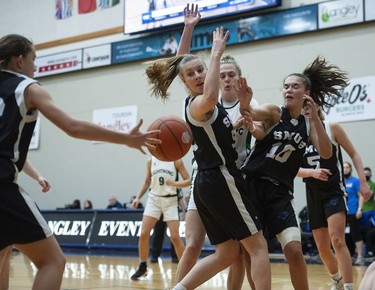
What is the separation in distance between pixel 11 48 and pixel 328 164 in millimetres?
3171

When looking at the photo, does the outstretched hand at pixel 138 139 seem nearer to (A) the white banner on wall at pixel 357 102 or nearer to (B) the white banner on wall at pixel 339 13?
(A) the white banner on wall at pixel 357 102

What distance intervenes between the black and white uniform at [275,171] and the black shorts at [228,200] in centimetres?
31

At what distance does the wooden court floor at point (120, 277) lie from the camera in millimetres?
6605

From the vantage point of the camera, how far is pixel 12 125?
10.5 feet

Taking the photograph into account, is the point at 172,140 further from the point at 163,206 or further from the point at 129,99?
the point at 129,99

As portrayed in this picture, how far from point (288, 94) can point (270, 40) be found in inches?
390

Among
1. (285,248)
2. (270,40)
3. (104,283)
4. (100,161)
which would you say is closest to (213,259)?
(285,248)

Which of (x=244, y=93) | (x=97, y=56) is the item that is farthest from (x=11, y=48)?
(x=97, y=56)

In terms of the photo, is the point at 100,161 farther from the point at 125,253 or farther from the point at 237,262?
the point at 237,262

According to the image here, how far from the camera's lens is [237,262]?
4.71 meters

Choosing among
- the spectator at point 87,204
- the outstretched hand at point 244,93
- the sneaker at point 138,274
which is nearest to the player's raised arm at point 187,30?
the outstretched hand at point 244,93

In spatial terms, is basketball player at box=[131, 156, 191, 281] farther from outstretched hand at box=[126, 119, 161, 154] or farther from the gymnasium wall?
the gymnasium wall

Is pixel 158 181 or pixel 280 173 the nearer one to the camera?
pixel 280 173

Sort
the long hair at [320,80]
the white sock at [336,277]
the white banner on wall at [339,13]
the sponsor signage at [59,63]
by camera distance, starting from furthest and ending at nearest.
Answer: the sponsor signage at [59,63] < the white banner on wall at [339,13] < the white sock at [336,277] < the long hair at [320,80]
